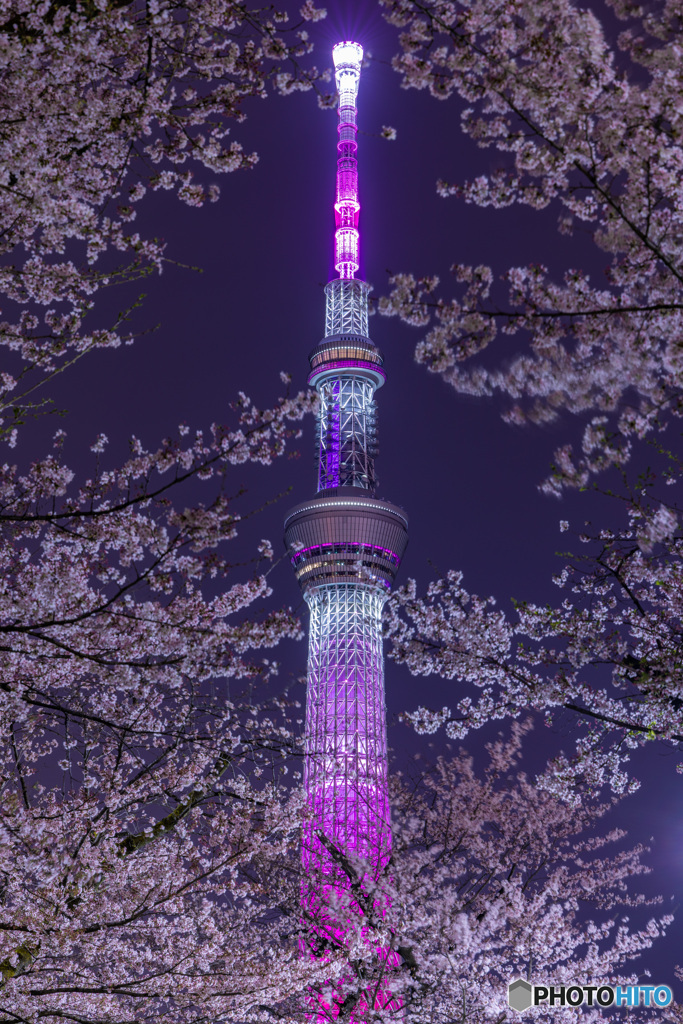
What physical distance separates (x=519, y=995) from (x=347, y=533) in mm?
40061

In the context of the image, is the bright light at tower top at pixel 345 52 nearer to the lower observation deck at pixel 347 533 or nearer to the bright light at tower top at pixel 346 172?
the bright light at tower top at pixel 346 172

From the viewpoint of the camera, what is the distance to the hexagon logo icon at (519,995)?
11.7 meters

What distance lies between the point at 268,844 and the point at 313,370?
5148cm

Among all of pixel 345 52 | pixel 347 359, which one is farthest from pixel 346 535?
pixel 345 52

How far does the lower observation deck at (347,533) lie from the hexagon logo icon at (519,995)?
125ft

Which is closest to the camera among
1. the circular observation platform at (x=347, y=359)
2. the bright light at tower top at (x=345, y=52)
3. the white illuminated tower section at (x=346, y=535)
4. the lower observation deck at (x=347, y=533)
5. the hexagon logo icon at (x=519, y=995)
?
the hexagon logo icon at (x=519, y=995)

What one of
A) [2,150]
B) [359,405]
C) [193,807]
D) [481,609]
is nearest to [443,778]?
[481,609]

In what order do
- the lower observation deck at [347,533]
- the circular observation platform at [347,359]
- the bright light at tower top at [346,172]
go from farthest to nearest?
1. the bright light at tower top at [346,172]
2. the circular observation platform at [347,359]
3. the lower observation deck at [347,533]

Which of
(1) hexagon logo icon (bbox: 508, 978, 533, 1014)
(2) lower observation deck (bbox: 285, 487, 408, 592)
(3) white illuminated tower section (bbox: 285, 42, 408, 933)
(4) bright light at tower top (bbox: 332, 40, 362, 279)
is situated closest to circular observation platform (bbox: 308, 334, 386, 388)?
(3) white illuminated tower section (bbox: 285, 42, 408, 933)

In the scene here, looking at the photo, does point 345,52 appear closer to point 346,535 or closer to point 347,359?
point 347,359

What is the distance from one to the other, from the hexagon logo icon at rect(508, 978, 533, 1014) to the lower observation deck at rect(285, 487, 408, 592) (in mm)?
38227

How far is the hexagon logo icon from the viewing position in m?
11.7

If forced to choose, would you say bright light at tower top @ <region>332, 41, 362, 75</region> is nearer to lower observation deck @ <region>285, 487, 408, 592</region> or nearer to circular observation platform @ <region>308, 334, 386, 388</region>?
circular observation platform @ <region>308, 334, 386, 388</region>

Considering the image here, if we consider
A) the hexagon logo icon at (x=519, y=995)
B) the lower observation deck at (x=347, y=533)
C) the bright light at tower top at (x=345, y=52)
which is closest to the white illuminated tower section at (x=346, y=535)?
the lower observation deck at (x=347, y=533)
